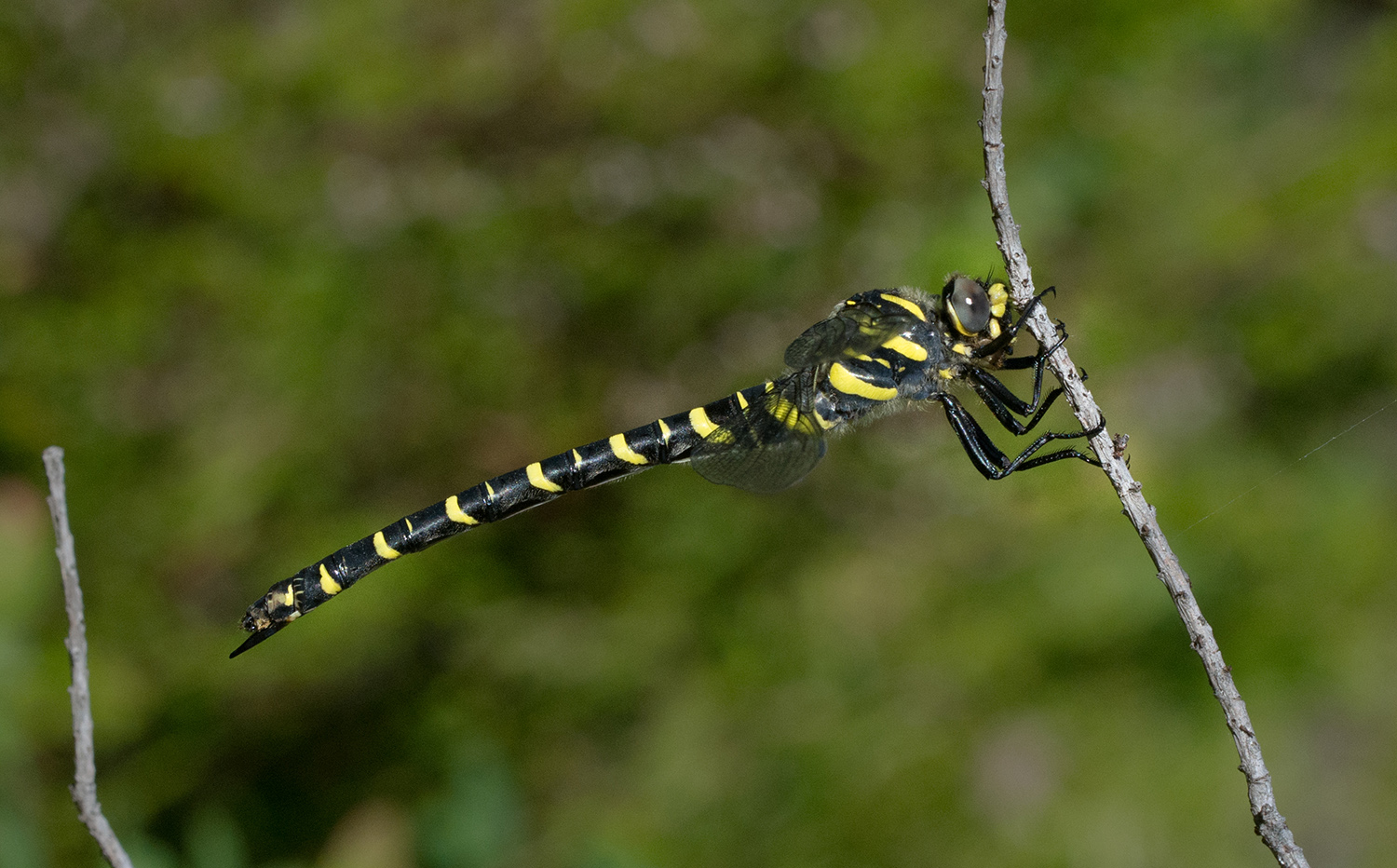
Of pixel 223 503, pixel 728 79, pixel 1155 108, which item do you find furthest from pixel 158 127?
pixel 1155 108

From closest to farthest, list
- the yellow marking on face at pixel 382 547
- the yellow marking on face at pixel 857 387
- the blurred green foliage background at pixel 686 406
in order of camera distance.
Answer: the yellow marking on face at pixel 857 387 < the yellow marking on face at pixel 382 547 < the blurred green foliage background at pixel 686 406

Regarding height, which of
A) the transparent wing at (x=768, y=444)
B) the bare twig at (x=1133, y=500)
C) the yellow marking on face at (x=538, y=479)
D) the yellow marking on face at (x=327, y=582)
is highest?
the yellow marking on face at (x=538, y=479)

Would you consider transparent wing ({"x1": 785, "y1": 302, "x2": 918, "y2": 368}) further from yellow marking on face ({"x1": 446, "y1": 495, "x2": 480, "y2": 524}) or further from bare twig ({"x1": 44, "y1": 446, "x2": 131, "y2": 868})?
bare twig ({"x1": 44, "y1": 446, "x2": 131, "y2": 868})

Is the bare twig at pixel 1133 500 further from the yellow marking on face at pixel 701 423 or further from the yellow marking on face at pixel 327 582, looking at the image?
the yellow marking on face at pixel 327 582

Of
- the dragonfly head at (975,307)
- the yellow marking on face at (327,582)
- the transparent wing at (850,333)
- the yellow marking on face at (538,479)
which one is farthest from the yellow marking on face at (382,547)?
the dragonfly head at (975,307)

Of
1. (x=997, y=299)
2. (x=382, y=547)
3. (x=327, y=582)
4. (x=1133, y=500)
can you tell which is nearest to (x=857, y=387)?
(x=997, y=299)

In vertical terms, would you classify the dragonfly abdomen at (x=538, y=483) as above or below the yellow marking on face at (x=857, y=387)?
above

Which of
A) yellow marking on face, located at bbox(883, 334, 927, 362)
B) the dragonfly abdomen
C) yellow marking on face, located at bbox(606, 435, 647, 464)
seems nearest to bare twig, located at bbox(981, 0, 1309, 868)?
yellow marking on face, located at bbox(883, 334, 927, 362)
